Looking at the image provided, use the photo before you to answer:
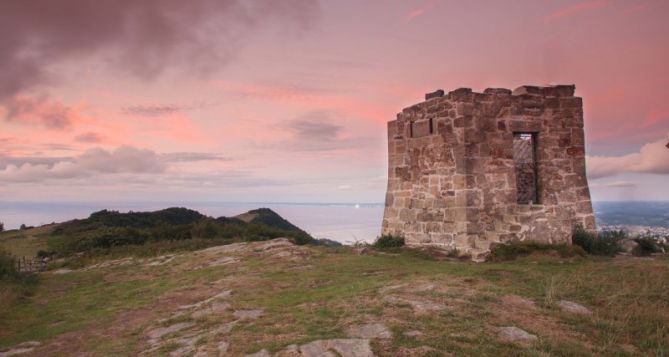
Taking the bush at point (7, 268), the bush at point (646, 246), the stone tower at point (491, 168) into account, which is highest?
the stone tower at point (491, 168)

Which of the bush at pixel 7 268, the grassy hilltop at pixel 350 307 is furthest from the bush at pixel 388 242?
the bush at pixel 7 268

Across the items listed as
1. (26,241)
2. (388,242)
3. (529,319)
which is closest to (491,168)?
(388,242)

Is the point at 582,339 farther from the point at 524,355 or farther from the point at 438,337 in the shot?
the point at 438,337

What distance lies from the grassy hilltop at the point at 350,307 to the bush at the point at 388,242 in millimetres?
711

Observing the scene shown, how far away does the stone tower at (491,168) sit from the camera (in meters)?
14.8

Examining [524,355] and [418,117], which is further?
[418,117]

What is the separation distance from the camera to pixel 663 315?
7574 millimetres

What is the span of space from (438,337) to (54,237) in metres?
33.4

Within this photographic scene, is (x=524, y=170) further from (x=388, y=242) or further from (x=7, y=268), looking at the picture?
(x=7, y=268)

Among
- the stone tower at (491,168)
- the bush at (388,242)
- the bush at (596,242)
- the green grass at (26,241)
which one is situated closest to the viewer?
the stone tower at (491,168)

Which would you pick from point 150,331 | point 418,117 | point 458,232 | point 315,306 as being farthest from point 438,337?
point 418,117

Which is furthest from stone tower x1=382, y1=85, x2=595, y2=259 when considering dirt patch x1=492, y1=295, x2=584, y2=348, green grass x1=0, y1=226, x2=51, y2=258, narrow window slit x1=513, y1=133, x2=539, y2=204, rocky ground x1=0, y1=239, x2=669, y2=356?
green grass x1=0, y1=226, x2=51, y2=258

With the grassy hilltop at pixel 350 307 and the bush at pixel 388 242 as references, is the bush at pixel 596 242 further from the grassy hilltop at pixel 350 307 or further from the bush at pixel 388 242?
the bush at pixel 388 242

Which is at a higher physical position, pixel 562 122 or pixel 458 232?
pixel 562 122
